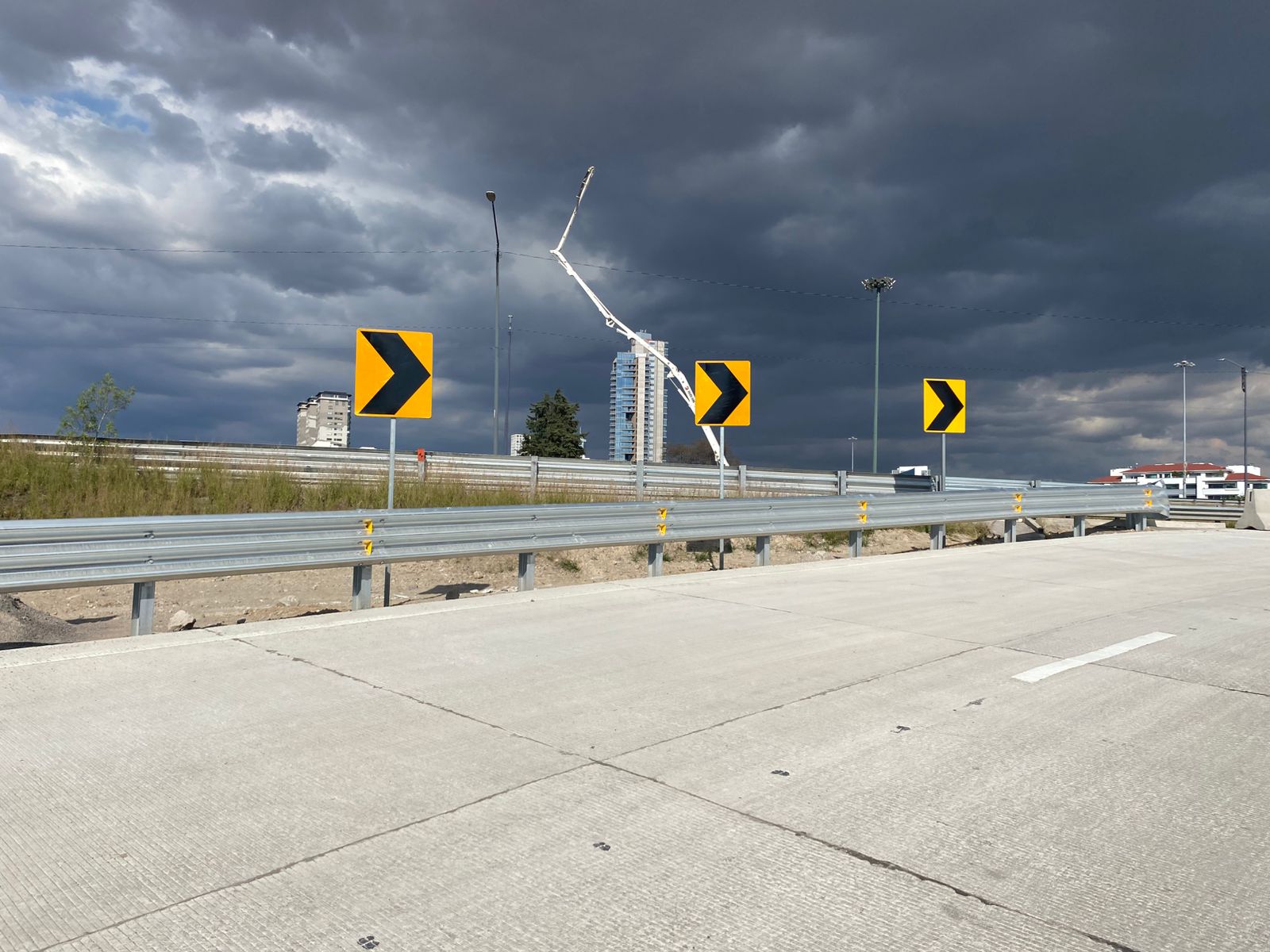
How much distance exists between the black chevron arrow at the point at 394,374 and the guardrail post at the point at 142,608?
329cm

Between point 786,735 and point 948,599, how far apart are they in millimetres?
5588

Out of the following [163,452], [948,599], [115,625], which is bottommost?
[115,625]

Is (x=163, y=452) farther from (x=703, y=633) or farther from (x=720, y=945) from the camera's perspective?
(x=720, y=945)

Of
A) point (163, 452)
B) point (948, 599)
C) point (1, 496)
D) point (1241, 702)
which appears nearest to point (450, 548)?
point (948, 599)

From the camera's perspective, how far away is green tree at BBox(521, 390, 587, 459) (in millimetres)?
75688

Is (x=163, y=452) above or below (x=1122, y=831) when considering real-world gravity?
above

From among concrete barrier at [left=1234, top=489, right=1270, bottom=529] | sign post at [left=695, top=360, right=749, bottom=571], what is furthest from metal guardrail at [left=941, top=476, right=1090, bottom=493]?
sign post at [left=695, top=360, right=749, bottom=571]

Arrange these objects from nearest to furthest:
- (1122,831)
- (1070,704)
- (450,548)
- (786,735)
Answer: (1122,831)
(786,735)
(1070,704)
(450,548)

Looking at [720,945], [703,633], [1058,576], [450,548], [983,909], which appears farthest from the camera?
[1058,576]

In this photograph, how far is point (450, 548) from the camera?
9.78 metres

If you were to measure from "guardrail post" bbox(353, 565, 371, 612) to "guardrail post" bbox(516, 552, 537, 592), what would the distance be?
185 centimetres

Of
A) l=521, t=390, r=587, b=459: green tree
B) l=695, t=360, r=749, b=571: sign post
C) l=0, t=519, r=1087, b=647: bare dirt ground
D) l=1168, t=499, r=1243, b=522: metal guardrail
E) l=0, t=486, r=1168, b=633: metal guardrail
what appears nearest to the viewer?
l=0, t=486, r=1168, b=633: metal guardrail

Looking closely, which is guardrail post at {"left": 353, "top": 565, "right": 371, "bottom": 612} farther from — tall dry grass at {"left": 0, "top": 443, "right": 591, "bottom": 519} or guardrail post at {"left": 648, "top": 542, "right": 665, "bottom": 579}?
tall dry grass at {"left": 0, "top": 443, "right": 591, "bottom": 519}

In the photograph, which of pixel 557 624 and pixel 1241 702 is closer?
pixel 1241 702
